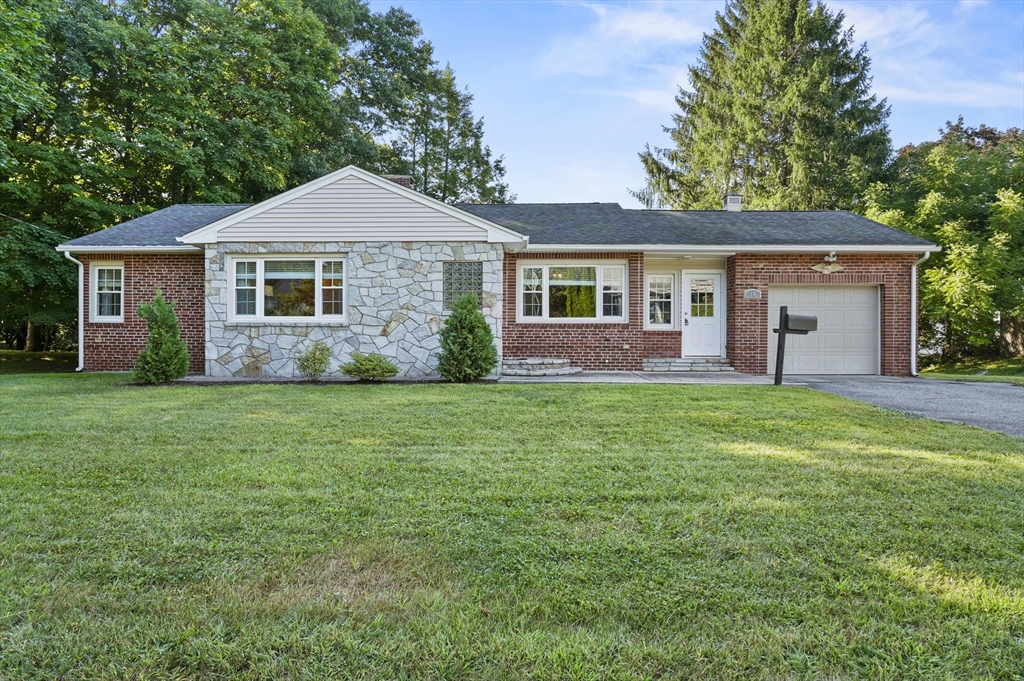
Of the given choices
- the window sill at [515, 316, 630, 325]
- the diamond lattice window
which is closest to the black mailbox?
the window sill at [515, 316, 630, 325]

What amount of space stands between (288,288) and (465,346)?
162 inches

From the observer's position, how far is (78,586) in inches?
87.5

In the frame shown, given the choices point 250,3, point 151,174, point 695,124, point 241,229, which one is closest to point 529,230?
point 241,229

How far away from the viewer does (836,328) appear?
40.9 feet

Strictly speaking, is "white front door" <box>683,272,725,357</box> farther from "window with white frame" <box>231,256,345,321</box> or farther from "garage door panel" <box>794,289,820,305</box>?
"window with white frame" <box>231,256,345,321</box>

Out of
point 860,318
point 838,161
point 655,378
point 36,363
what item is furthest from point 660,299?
point 36,363

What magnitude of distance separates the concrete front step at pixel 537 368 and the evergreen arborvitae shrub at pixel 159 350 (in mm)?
6042

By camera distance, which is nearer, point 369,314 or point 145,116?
point 369,314

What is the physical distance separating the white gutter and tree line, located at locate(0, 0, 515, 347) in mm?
11883

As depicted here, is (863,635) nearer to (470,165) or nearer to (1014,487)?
(1014,487)

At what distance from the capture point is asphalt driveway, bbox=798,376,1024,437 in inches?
246

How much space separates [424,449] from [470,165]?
25133 millimetres

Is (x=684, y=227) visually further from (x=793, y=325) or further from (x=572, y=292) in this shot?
(x=793, y=325)

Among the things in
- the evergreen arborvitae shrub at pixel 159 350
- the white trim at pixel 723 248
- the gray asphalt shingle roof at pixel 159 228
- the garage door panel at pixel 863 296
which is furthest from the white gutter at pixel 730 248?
the gray asphalt shingle roof at pixel 159 228
